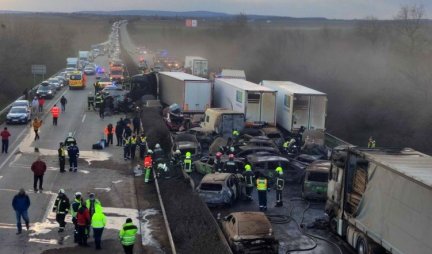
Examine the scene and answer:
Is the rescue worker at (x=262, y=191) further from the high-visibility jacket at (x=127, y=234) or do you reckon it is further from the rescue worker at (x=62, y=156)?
the rescue worker at (x=62, y=156)

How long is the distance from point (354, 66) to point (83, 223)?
221ft

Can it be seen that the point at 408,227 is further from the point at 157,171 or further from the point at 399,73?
the point at 399,73

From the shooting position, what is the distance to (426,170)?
1416cm

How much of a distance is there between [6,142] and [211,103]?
51.1ft

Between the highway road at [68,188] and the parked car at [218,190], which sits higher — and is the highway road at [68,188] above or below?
below

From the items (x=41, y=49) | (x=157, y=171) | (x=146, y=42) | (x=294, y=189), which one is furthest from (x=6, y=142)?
(x=146, y=42)

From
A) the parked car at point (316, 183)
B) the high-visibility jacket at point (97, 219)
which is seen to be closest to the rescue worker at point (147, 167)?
the parked car at point (316, 183)

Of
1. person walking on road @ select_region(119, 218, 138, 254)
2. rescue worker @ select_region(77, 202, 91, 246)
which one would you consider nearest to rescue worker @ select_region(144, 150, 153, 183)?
rescue worker @ select_region(77, 202, 91, 246)

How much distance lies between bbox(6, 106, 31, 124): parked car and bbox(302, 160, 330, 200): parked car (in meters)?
23.1

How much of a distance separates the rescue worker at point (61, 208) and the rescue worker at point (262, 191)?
21.6ft

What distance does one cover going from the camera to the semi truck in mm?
13008

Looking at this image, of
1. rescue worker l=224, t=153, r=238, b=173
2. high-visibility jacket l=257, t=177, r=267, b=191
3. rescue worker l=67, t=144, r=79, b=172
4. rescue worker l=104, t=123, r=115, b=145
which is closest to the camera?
high-visibility jacket l=257, t=177, r=267, b=191

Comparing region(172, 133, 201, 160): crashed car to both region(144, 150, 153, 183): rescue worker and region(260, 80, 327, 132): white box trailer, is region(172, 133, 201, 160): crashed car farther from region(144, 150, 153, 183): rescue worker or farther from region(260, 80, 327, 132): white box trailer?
region(260, 80, 327, 132): white box trailer

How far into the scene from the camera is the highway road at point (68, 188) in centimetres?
1717
